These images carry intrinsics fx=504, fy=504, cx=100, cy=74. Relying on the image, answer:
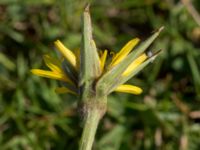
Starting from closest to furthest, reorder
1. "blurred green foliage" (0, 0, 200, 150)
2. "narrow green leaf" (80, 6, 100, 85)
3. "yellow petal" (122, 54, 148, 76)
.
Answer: "narrow green leaf" (80, 6, 100, 85) < "yellow petal" (122, 54, 148, 76) < "blurred green foliage" (0, 0, 200, 150)

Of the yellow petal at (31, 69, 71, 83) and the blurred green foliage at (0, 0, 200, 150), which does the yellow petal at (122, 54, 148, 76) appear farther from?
the blurred green foliage at (0, 0, 200, 150)

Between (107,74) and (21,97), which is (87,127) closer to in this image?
(107,74)

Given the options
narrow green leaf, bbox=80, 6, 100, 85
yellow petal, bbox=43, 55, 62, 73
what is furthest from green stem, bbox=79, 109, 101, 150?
yellow petal, bbox=43, 55, 62, 73

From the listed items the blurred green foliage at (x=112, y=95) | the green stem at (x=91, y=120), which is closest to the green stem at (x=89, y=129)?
the green stem at (x=91, y=120)

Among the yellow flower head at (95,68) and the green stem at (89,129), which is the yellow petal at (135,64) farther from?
the green stem at (89,129)

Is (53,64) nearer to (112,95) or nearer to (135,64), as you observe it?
(135,64)

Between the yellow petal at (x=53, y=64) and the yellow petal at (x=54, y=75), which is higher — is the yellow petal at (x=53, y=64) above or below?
above

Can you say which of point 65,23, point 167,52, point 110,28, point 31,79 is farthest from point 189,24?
point 31,79

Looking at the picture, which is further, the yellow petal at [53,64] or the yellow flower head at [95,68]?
the yellow petal at [53,64]
